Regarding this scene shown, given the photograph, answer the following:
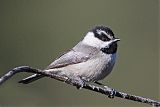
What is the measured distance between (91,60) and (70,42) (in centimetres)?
347

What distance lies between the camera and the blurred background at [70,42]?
4.79 metres

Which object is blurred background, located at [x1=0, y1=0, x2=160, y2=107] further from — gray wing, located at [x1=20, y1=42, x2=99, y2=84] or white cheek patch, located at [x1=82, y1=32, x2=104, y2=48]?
gray wing, located at [x1=20, y1=42, x2=99, y2=84]

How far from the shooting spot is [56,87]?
5207 millimetres

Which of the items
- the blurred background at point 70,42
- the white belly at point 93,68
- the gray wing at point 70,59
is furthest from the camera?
the blurred background at point 70,42

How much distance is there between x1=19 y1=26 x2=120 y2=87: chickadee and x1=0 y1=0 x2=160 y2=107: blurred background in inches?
37.9

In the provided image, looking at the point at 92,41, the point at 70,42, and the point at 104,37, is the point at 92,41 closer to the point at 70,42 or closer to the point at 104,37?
the point at 104,37

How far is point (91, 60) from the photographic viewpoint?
3006mm

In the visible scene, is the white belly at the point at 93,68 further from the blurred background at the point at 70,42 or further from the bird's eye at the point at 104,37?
the blurred background at the point at 70,42

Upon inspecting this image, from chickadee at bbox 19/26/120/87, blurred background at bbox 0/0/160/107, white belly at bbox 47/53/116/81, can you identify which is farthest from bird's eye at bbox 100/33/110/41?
blurred background at bbox 0/0/160/107

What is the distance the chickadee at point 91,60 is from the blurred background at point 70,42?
96cm

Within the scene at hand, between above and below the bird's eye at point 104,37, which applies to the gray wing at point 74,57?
below

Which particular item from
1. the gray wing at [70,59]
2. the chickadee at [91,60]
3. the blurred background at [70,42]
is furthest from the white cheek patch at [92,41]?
the blurred background at [70,42]

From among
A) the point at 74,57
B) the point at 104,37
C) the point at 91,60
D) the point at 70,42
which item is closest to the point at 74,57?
the point at 74,57

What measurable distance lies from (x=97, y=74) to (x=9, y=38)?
4081 millimetres
